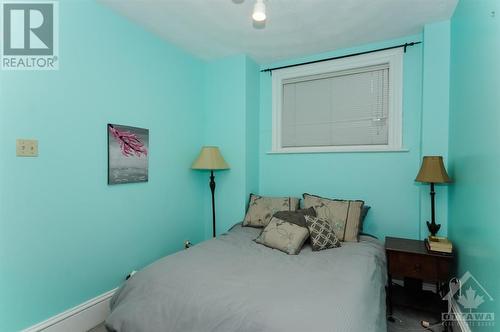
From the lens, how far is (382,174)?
101 inches

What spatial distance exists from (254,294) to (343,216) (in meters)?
1.34

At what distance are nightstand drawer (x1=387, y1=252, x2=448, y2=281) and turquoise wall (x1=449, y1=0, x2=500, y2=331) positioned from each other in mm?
157

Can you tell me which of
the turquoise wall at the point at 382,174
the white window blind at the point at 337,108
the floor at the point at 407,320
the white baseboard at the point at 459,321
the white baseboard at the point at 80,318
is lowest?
the floor at the point at 407,320

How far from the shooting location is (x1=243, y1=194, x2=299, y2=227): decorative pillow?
2678 mm

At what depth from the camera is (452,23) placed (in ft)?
7.10

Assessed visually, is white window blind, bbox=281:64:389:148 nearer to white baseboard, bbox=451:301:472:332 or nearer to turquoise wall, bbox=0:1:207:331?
turquoise wall, bbox=0:1:207:331

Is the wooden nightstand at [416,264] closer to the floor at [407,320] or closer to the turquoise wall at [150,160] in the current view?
the floor at [407,320]

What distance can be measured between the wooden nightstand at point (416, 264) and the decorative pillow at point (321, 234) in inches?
16.4

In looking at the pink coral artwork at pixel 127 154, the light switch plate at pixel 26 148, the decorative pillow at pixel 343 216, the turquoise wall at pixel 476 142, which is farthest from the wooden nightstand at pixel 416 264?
the light switch plate at pixel 26 148

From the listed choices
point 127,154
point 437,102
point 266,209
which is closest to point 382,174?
point 437,102

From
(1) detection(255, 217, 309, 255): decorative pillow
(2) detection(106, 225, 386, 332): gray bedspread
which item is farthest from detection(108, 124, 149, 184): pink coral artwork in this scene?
(1) detection(255, 217, 309, 255): decorative pillow

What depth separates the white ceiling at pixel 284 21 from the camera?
2016 millimetres

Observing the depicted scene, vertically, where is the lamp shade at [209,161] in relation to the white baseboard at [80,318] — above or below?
above

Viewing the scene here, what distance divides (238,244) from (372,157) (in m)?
1.63
